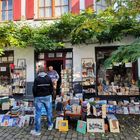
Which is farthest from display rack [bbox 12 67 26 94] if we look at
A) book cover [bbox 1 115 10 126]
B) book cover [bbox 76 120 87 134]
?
book cover [bbox 76 120 87 134]

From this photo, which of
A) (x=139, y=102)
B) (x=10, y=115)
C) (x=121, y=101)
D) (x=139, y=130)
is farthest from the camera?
(x=121, y=101)

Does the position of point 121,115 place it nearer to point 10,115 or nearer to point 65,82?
point 65,82

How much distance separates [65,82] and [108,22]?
3.19 m

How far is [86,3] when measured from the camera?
11.5 metres

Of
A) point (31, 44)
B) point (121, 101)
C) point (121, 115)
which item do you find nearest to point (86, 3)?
point (31, 44)

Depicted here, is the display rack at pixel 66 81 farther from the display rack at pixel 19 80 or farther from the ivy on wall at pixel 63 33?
the display rack at pixel 19 80

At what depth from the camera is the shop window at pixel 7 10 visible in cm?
1229

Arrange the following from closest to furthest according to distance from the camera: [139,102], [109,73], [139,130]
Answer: [139,130]
[139,102]
[109,73]

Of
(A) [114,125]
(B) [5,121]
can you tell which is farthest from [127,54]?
(B) [5,121]

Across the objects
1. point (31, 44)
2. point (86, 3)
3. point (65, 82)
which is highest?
point (86, 3)

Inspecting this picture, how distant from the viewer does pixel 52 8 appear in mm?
12094

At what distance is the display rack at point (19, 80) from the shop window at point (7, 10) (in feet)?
8.50

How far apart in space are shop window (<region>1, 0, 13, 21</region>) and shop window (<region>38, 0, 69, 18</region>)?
1403 mm

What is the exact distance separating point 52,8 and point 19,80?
3697 mm
